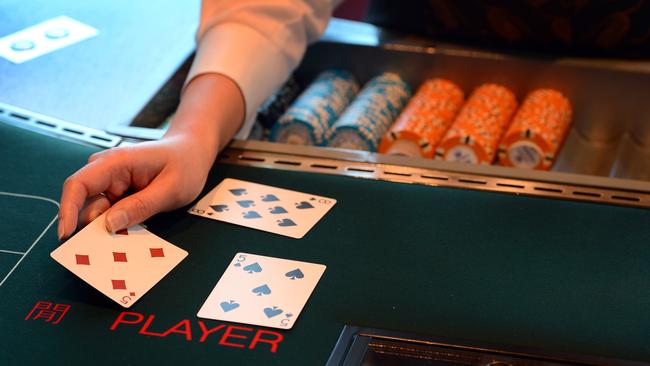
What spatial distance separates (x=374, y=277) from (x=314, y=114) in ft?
2.27

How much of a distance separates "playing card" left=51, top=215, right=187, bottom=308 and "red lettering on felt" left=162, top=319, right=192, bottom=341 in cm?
9

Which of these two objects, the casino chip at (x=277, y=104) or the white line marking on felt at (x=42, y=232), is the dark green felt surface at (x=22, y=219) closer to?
the white line marking on felt at (x=42, y=232)

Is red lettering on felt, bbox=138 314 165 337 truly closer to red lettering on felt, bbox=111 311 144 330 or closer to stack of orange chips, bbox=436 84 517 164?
red lettering on felt, bbox=111 311 144 330

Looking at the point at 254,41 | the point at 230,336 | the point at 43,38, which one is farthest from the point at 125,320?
the point at 43,38

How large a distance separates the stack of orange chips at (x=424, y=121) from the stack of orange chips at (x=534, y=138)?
165 millimetres

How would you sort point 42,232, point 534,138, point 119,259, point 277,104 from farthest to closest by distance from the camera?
point 277,104 < point 534,138 < point 42,232 < point 119,259

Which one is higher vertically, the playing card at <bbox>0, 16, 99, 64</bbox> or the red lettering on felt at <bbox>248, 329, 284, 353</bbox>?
the playing card at <bbox>0, 16, 99, 64</bbox>

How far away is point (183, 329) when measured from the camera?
1.29m

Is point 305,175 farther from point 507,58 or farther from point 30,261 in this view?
point 507,58

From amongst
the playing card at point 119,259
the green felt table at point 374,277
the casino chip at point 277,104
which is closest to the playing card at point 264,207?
the green felt table at point 374,277

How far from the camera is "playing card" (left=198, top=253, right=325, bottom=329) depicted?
1312 mm

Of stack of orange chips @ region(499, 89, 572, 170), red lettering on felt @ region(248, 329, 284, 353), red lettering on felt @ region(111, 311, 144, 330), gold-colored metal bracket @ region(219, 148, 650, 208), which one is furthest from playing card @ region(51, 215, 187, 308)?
stack of orange chips @ region(499, 89, 572, 170)

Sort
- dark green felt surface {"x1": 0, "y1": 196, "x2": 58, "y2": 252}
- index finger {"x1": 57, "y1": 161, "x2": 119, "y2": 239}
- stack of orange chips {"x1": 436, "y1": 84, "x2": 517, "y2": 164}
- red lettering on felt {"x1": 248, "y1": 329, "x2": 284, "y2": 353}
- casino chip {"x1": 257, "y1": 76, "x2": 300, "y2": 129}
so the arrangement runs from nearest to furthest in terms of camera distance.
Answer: red lettering on felt {"x1": 248, "y1": 329, "x2": 284, "y2": 353} → index finger {"x1": 57, "y1": 161, "x2": 119, "y2": 239} → dark green felt surface {"x1": 0, "y1": 196, "x2": 58, "y2": 252} → stack of orange chips {"x1": 436, "y1": 84, "x2": 517, "y2": 164} → casino chip {"x1": 257, "y1": 76, "x2": 300, "y2": 129}

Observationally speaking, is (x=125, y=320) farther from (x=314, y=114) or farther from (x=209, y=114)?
(x=314, y=114)
